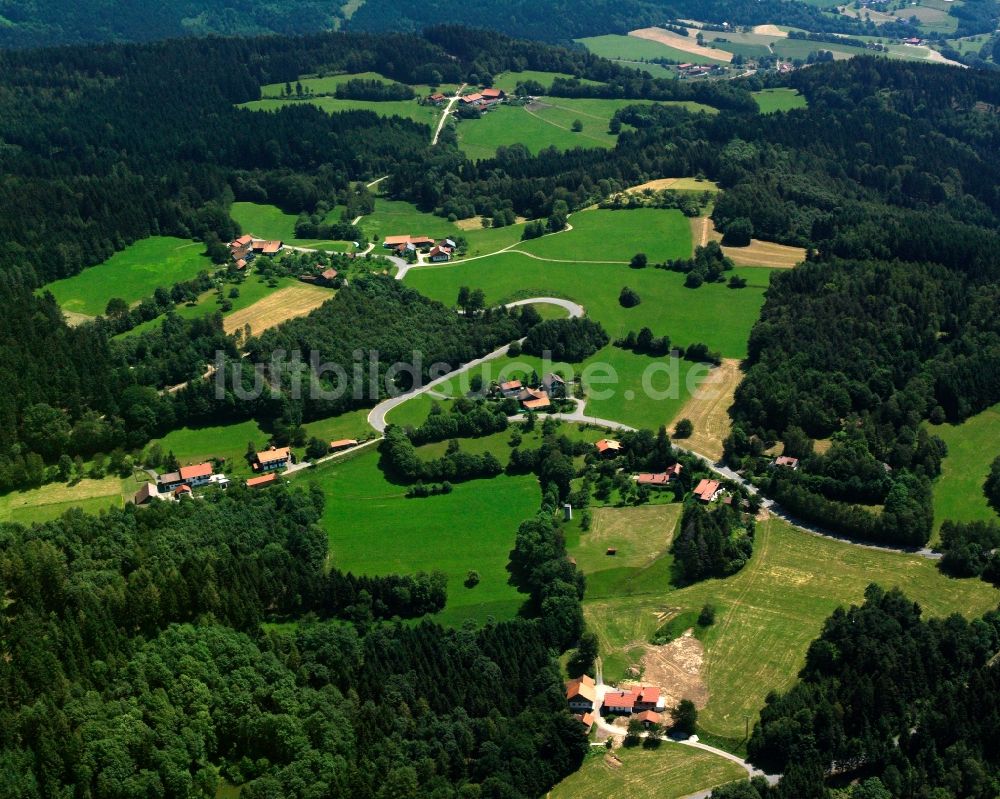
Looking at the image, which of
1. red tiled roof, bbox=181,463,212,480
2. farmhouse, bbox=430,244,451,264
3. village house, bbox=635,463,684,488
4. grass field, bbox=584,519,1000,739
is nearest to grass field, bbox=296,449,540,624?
red tiled roof, bbox=181,463,212,480

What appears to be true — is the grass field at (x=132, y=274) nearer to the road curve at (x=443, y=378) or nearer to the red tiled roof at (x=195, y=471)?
the road curve at (x=443, y=378)

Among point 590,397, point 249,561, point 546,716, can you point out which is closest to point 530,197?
point 590,397

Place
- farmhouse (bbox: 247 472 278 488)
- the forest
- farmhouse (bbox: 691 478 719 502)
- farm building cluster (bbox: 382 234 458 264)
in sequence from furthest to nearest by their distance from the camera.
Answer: farm building cluster (bbox: 382 234 458 264)
farmhouse (bbox: 247 472 278 488)
farmhouse (bbox: 691 478 719 502)
the forest

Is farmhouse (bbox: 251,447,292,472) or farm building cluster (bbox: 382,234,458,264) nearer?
farmhouse (bbox: 251,447,292,472)

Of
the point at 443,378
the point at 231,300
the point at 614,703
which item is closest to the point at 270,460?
the point at 443,378

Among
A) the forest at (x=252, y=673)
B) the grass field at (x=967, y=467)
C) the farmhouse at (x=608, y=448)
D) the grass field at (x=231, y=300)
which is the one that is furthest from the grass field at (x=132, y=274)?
the grass field at (x=967, y=467)

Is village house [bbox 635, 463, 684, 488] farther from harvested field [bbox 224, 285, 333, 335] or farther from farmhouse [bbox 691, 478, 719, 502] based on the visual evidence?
harvested field [bbox 224, 285, 333, 335]
